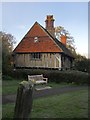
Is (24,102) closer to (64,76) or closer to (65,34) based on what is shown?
(64,76)

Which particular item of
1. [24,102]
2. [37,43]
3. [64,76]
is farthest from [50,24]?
[24,102]

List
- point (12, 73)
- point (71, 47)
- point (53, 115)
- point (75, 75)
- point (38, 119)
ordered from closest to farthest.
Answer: point (38, 119) < point (53, 115) < point (75, 75) < point (12, 73) < point (71, 47)

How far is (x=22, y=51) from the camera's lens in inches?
1547

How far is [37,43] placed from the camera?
3984 cm

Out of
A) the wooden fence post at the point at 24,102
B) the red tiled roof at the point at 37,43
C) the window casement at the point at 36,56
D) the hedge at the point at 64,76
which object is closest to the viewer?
the wooden fence post at the point at 24,102

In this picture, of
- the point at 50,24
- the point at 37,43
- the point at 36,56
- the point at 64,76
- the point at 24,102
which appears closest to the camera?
the point at 24,102

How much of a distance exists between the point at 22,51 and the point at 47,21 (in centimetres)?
716

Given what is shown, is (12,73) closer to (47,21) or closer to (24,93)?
(47,21)

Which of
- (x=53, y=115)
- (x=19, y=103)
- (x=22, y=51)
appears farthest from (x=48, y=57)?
(x=19, y=103)

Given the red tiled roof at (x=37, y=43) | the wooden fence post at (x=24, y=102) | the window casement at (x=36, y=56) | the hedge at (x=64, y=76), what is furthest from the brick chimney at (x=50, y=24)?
the wooden fence post at (x=24, y=102)

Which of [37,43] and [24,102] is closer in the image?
[24,102]

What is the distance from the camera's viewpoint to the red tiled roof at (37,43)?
38.5m

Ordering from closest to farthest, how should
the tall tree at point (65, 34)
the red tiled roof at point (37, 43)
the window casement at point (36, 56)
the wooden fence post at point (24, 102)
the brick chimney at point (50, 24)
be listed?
the wooden fence post at point (24, 102) < the window casement at point (36, 56) < the red tiled roof at point (37, 43) < the brick chimney at point (50, 24) < the tall tree at point (65, 34)

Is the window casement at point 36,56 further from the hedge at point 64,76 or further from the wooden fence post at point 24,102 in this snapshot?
the wooden fence post at point 24,102
